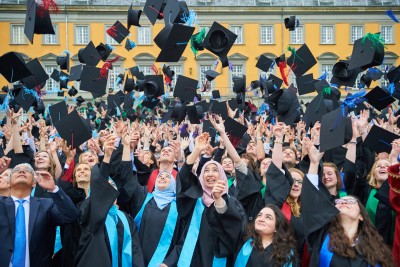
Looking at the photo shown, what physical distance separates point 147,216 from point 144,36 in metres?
37.4

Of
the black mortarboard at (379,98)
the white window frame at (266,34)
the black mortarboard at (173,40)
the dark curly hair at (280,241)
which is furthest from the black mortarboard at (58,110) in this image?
the white window frame at (266,34)

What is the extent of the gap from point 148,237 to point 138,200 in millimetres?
574

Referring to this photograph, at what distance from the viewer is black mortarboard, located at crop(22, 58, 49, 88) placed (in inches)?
353

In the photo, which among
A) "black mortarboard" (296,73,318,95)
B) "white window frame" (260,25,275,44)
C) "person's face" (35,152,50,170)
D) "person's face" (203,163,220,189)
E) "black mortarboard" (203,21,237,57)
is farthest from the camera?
"white window frame" (260,25,275,44)

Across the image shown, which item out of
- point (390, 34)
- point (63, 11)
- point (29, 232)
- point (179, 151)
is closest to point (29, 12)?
point (179, 151)

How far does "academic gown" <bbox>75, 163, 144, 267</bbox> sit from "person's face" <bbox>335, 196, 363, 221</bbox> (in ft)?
6.05

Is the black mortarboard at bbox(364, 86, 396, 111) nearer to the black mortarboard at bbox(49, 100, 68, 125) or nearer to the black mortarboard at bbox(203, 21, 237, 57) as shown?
the black mortarboard at bbox(203, 21, 237, 57)

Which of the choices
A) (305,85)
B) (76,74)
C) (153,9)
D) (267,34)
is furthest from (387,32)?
(153,9)

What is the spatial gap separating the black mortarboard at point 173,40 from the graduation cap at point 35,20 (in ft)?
5.00

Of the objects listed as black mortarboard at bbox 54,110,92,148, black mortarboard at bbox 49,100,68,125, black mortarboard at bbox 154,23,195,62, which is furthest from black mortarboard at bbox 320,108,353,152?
black mortarboard at bbox 49,100,68,125

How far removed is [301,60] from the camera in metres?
11.0

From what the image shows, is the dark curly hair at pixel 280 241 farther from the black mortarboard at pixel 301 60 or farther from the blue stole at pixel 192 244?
the black mortarboard at pixel 301 60

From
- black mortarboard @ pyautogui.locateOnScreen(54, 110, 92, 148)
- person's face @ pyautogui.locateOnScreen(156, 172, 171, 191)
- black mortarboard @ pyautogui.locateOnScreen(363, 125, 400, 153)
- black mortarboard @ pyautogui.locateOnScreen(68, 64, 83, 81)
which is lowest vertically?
person's face @ pyautogui.locateOnScreen(156, 172, 171, 191)

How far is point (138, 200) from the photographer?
19.1 feet
